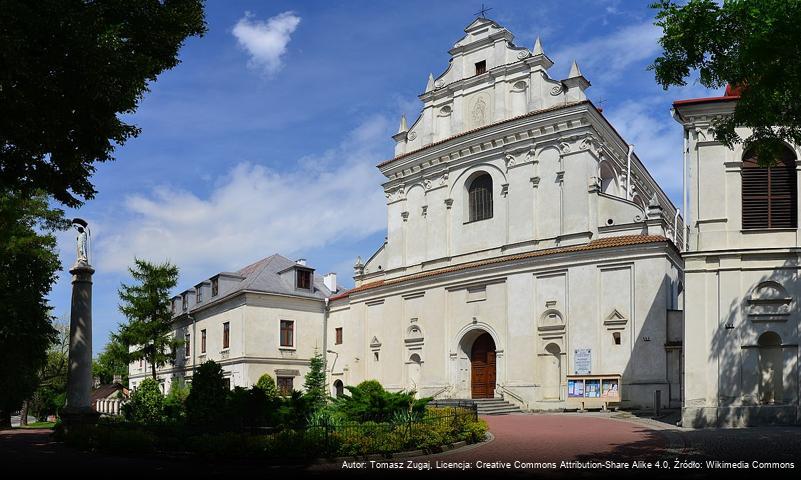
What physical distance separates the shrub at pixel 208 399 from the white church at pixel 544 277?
47.6ft

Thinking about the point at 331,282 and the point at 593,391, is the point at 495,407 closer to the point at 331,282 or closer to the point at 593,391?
the point at 593,391

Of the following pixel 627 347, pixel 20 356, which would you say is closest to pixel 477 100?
pixel 627 347

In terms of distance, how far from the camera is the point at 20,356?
105 ft

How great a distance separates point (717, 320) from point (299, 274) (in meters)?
30.3

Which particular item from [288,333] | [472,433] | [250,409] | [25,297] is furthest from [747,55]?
[288,333]

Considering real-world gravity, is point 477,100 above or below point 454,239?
above

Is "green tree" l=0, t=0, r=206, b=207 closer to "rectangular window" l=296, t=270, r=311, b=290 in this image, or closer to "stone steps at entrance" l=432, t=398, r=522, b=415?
"stone steps at entrance" l=432, t=398, r=522, b=415

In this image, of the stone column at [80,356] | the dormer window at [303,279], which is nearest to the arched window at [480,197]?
the dormer window at [303,279]

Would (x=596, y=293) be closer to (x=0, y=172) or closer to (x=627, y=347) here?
(x=627, y=347)

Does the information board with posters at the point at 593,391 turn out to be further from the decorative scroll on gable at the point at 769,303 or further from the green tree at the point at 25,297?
the green tree at the point at 25,297

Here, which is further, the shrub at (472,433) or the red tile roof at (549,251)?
the red tile roof at (549,251)

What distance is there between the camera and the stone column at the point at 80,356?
78.8 feet

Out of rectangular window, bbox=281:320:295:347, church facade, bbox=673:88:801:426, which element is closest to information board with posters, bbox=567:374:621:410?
church facade, bbox=673:88:801:426

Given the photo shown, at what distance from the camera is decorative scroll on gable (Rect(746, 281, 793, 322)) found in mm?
22469
